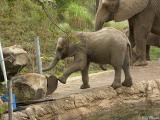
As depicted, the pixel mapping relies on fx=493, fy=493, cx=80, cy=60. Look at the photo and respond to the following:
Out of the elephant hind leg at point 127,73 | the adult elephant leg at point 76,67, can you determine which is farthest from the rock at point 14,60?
the elephant hind leg at point 127,73

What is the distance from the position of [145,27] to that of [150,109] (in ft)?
11.6

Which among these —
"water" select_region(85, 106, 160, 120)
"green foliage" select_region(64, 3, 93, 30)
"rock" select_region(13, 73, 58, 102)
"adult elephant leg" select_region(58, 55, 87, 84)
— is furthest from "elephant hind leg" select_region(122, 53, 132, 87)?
"green foliage" select_region(64, 3, 93, 30)

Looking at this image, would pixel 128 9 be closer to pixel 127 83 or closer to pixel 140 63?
pixel 140 63

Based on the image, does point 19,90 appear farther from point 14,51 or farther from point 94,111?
point 94,111

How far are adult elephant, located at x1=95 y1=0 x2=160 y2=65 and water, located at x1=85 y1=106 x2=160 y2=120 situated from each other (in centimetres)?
313

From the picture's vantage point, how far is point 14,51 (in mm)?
7855

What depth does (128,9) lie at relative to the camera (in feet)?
37.9

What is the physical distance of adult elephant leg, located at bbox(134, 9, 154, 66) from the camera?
1180cm

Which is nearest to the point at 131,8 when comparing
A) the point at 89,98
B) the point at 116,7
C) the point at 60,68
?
the point at 116,7

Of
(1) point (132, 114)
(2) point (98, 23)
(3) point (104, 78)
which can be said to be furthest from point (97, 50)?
(2) point (98, 23)

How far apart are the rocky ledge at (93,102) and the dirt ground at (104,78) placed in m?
0.37

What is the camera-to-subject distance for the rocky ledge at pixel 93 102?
7.24m

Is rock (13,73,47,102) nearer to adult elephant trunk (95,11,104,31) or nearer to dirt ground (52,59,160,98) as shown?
dirt ground (52,59,160,98)

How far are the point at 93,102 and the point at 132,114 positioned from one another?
0.72 metres
